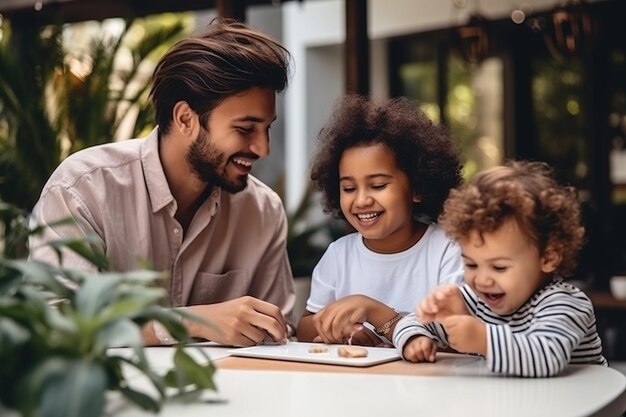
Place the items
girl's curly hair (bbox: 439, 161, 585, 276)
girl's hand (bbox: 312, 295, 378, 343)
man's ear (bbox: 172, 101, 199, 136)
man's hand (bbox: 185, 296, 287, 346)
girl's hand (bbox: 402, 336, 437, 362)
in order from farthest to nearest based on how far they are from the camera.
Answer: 1. man's ear (bbox: 172, 101, 199, 136)
2. girl's hand (bbox: 312, 295, 378, 343)
3. man's hand (bbox: 185, 296, 287, 346)
4. girl's hand (bbox: 402, 336, 437, 362)
5. girl's curly hair (bbox: 439, 161, 585, 276)

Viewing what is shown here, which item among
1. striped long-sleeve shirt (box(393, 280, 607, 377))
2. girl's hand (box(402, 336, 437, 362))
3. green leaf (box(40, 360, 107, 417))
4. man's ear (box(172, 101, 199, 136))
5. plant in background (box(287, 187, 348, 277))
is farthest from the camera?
plant in background (box(287, 187, 348, 277))

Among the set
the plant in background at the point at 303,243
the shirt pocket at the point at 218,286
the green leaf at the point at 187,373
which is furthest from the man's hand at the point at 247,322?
the plant in background at the point at 303,243

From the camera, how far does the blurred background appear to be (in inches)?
245

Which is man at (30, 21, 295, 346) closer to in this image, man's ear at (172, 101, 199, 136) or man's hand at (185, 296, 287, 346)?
man's ear at (172, 101, 199, 136)

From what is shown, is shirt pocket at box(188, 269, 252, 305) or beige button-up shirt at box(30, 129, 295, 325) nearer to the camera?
beige button-up shirt at box(30, 129, 295, 325)

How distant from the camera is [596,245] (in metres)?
6.07

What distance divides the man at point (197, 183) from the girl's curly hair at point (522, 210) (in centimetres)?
95

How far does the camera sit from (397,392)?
5.27 feet

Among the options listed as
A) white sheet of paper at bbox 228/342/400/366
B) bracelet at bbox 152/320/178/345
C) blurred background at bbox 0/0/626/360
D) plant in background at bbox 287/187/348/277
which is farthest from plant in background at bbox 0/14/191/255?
white sheet of paper at bbox 228/342/400/366

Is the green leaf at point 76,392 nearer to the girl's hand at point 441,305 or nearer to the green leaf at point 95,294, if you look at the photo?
the green leaf at point 95,294

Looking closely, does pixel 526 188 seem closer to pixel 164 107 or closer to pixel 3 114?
pixel 164 107

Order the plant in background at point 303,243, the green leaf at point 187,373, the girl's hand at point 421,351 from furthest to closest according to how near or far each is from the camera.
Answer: the plant in background at point 303,243
the girl's hand at point 421,351
the green leaf at point 187,373

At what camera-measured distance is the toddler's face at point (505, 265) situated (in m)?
1.88

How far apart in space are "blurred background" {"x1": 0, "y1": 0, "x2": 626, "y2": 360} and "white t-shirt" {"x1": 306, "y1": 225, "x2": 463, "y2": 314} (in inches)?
104
